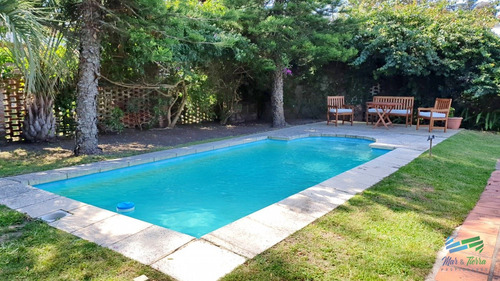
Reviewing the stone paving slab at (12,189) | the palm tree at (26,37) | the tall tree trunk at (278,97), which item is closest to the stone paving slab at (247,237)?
the stone paving slab at (12,189)

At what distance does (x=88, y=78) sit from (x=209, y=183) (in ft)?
9.07

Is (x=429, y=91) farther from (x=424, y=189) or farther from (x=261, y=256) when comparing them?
(x=261, y=256)

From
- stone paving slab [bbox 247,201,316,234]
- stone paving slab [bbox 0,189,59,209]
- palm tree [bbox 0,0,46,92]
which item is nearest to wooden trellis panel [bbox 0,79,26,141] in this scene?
palm tree [bbox 0,0,46,92]

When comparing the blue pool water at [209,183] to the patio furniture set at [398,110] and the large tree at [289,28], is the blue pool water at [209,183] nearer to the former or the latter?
the patio furniture set at [398,110]

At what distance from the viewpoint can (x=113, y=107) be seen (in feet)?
28.0

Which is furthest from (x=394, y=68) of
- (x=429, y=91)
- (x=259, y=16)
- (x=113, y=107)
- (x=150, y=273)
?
(x=150, y=273)

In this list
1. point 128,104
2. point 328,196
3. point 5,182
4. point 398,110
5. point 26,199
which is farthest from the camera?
point 398,110

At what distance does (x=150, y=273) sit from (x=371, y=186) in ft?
9.20

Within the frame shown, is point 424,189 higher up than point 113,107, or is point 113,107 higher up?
point 113,107

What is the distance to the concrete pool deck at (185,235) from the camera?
223cm

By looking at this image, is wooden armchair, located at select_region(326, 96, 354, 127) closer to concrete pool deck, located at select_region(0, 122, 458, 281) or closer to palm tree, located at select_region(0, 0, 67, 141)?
concrete pool deck, located at select_region(0, 122, 458, 281)

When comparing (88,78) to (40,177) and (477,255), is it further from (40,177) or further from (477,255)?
(477,255)

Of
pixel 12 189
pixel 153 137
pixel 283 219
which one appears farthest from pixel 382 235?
pixel 153 137

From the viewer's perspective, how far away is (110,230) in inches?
107
